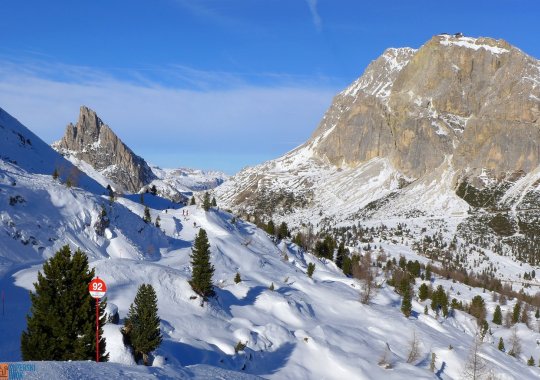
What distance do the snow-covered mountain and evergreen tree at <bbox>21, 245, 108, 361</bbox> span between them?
494 cm

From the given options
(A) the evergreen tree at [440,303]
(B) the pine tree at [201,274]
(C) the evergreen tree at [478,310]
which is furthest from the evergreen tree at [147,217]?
(C) the evergreen tree at [478,310]

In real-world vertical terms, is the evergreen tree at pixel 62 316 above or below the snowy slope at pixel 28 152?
below

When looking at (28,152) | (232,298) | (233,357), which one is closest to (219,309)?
(232,298)

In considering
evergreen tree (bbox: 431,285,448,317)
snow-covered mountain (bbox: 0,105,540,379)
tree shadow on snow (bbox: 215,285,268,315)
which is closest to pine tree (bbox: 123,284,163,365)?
snow-covered mountain (bbox: 0,105,540,379)

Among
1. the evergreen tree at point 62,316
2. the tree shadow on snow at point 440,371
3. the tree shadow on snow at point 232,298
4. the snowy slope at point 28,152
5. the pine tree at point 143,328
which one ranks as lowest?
the tree shadow on snow at point 440,371

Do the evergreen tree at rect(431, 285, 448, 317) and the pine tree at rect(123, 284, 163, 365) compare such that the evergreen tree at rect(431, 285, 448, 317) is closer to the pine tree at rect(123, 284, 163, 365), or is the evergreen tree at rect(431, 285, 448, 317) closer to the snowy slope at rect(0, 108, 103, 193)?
the snowy slope at rect(0, 108, 103, 193)

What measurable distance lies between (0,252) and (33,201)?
568 inches

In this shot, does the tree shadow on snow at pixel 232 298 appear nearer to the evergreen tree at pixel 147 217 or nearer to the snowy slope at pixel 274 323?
the snowy slope at pixel 274 323

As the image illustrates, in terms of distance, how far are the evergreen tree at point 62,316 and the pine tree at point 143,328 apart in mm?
7903

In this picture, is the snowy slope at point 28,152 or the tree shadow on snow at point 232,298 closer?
the tree shadow on snow at point 232,298

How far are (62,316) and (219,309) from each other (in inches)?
1332

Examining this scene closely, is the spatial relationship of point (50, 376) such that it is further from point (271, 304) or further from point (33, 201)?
point (33, 201)

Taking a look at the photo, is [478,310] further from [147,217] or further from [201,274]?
[201,274]

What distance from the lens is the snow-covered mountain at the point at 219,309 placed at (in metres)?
40.4
